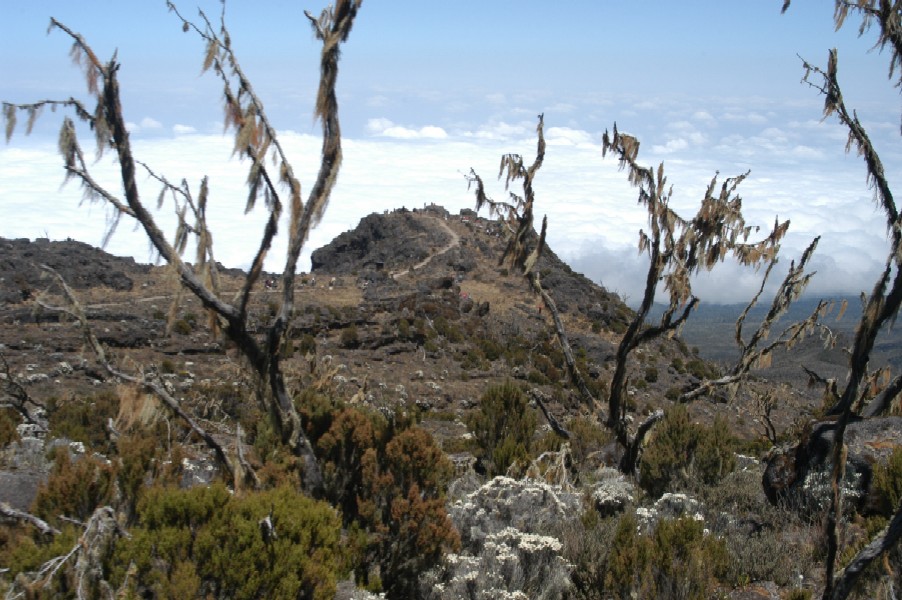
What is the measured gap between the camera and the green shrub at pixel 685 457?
331 inches

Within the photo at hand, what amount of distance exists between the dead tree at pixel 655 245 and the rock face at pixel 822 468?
4.78 ft

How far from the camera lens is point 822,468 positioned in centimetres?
673

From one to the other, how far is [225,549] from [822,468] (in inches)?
217

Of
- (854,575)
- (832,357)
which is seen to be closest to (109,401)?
(854,575)

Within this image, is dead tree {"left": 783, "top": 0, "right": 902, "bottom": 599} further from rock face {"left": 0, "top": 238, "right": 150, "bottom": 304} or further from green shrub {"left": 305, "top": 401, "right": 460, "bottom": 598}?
rock face {"left": 0, "top": 238, "right": 150, "bottom": 304}

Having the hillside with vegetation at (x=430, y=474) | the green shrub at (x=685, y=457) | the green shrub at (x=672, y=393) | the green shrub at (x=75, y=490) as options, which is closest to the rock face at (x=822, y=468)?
the hillside with vegetation at (x=430, y=474)

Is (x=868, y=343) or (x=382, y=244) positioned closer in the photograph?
(x=868, y=343)

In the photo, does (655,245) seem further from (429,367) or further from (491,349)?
(491,349)

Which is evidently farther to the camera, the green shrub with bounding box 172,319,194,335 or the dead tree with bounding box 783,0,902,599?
the green shrub with bounding box 172,319,194,335

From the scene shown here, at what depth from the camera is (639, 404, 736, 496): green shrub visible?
8.41 m

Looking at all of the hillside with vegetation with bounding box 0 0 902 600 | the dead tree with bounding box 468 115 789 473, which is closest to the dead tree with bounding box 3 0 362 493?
the hillside with vegetation with bounding box 0 0 902 600

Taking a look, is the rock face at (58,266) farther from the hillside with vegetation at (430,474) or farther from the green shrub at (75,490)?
the green shrub at (75,490)

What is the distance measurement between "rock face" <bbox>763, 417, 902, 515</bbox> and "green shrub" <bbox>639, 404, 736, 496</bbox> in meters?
0.97

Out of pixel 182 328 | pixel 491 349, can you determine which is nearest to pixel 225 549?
pixel 182 328
